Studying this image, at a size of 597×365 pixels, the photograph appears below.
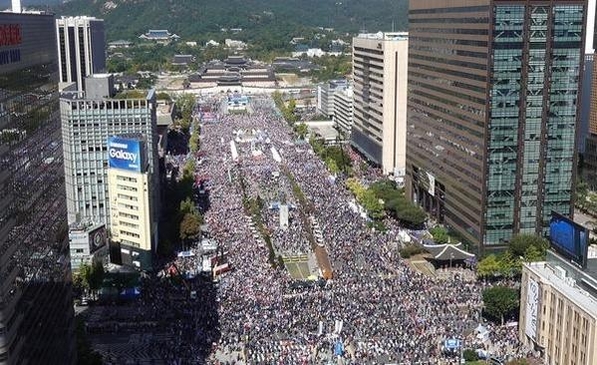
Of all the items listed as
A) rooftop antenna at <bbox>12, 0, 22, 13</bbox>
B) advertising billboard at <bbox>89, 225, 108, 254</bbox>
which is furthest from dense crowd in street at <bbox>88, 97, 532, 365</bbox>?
rooftop antenna at <bbox>12, 0, 22, 13</bbox>

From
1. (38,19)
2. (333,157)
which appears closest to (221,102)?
(333,157)

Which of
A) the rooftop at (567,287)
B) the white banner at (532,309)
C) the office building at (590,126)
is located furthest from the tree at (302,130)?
the white banner at (532,309)

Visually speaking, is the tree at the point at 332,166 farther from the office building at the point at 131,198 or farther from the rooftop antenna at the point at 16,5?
the rooftop antenna at the point at 16,5

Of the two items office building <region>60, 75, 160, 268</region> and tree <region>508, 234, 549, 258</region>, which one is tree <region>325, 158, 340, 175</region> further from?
tree <region>508, 234, 549, 258</region>

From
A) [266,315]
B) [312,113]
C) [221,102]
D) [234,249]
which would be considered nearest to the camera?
[266,315]

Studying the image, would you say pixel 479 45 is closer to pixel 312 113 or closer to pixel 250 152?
pixel 250 152
